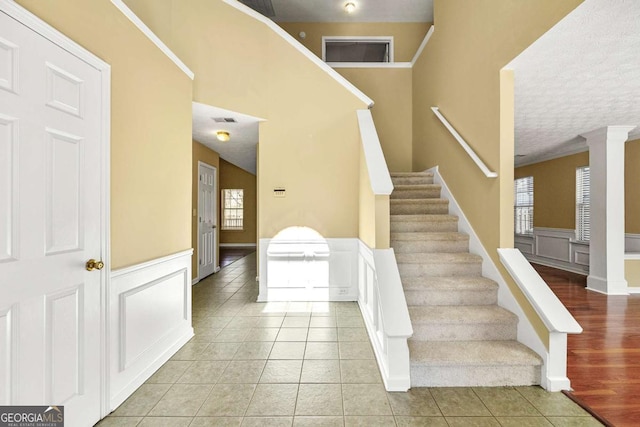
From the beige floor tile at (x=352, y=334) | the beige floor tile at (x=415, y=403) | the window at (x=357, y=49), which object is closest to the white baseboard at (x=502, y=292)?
the beige floor tile at (x=415, y=403)

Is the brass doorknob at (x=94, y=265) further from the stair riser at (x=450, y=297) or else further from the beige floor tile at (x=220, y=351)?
the stair riser at (x=450, y=297)

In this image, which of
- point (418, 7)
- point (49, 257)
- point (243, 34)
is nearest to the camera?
point (49, 257)

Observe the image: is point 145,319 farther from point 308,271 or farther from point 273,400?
point 308,271

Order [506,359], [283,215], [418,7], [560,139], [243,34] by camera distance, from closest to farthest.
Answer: [506,359], [243,34], [283,215], [560,139], [418,7]

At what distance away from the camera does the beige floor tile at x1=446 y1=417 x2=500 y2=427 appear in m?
1.75

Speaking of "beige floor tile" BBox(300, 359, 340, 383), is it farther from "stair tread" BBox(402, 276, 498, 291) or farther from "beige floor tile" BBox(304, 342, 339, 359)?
"stair tread" BBox(402, 276, 498, 291)

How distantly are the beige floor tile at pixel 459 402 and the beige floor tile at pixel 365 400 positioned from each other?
0.36 metres

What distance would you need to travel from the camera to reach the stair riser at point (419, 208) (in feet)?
11.9

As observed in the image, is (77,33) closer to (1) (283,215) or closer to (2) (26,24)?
(2) (26,24)

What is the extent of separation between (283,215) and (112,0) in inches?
106

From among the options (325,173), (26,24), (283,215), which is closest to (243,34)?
(325,173)

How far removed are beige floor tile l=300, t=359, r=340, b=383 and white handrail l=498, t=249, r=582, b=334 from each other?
1.55 metres

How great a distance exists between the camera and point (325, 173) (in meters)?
4.05

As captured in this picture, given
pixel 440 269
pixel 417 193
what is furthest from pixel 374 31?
pixel 440 269
